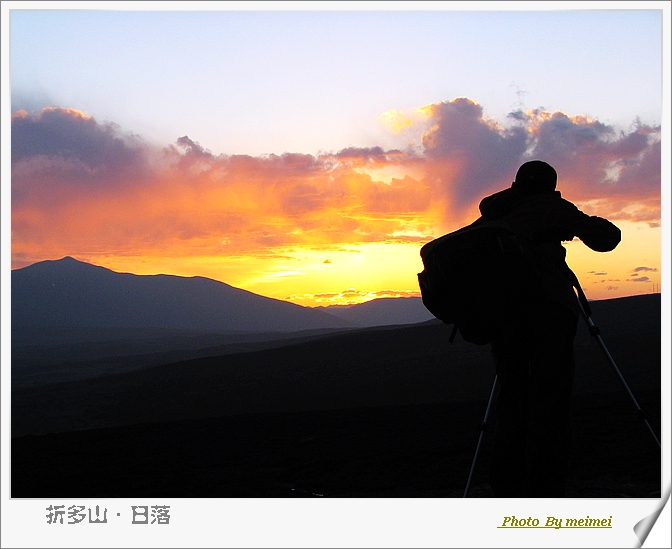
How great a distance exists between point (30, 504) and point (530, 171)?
14.2 feet

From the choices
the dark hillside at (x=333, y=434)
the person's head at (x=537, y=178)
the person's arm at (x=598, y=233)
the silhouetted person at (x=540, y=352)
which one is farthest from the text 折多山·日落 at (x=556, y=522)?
the person's head at (x=537, y=178)

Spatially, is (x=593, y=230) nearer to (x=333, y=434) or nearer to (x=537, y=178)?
(x=537, y=178)

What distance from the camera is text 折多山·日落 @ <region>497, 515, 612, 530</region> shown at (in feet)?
14.2

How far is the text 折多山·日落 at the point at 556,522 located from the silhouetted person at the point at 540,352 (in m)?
0.34

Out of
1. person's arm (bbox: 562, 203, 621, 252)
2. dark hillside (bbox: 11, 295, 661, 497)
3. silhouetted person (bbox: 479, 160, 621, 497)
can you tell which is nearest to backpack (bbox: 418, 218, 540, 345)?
silhouetted person (bbox: 479, 160, 621, 497)

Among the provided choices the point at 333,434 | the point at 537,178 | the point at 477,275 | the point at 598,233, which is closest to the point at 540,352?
the point at 477,275

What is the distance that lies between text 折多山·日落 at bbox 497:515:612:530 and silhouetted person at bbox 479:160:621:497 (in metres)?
0.34

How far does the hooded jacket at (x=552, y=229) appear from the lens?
12.6ft

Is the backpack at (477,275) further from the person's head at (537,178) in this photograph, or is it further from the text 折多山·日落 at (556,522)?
the text 折多山·日落 at (556,522)

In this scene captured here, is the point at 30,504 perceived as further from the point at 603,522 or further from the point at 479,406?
the point at 479,406

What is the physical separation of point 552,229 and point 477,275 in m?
0.53

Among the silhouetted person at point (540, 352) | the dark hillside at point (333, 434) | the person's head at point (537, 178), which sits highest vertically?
the person's head at point (537, 178)

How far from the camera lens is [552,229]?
3947 millimetres

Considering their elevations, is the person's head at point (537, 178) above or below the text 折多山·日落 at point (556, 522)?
above
